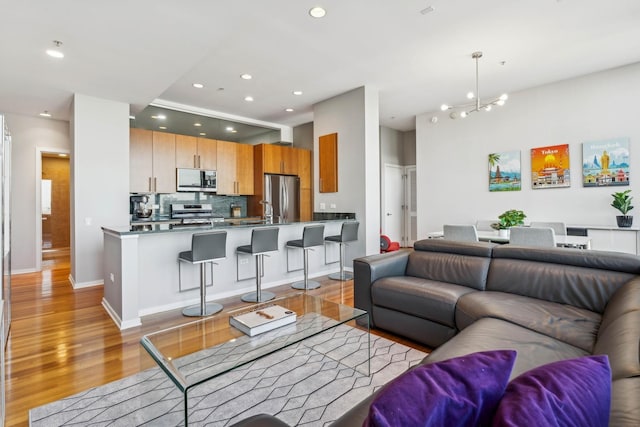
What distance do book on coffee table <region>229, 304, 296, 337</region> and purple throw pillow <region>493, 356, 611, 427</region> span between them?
153cm

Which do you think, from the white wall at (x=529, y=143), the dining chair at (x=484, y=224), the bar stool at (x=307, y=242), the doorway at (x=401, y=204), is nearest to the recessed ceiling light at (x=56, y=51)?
the bar stool at (x=307, y=242)

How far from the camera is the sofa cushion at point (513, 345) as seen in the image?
150 cm

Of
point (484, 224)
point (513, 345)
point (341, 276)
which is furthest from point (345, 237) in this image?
point (513, 345)

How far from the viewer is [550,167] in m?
5.32

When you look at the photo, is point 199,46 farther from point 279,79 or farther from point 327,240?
point 327,240

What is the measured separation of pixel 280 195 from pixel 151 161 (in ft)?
8.14

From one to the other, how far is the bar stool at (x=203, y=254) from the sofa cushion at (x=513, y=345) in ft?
8.24

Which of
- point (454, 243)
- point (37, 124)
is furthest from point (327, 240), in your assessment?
point (37, 124)

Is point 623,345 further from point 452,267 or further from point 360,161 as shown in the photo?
point 360,161

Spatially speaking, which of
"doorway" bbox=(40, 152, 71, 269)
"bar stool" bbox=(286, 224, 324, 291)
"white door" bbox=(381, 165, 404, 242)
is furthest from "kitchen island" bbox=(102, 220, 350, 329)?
"doorway" bbox=(40, 152, 71, 269)

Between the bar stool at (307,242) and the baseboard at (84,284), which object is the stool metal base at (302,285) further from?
the baseboard at (84,284)

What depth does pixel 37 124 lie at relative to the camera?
19.0 ft

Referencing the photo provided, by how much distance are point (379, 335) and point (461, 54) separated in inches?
148

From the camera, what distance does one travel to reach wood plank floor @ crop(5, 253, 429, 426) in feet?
6.90
